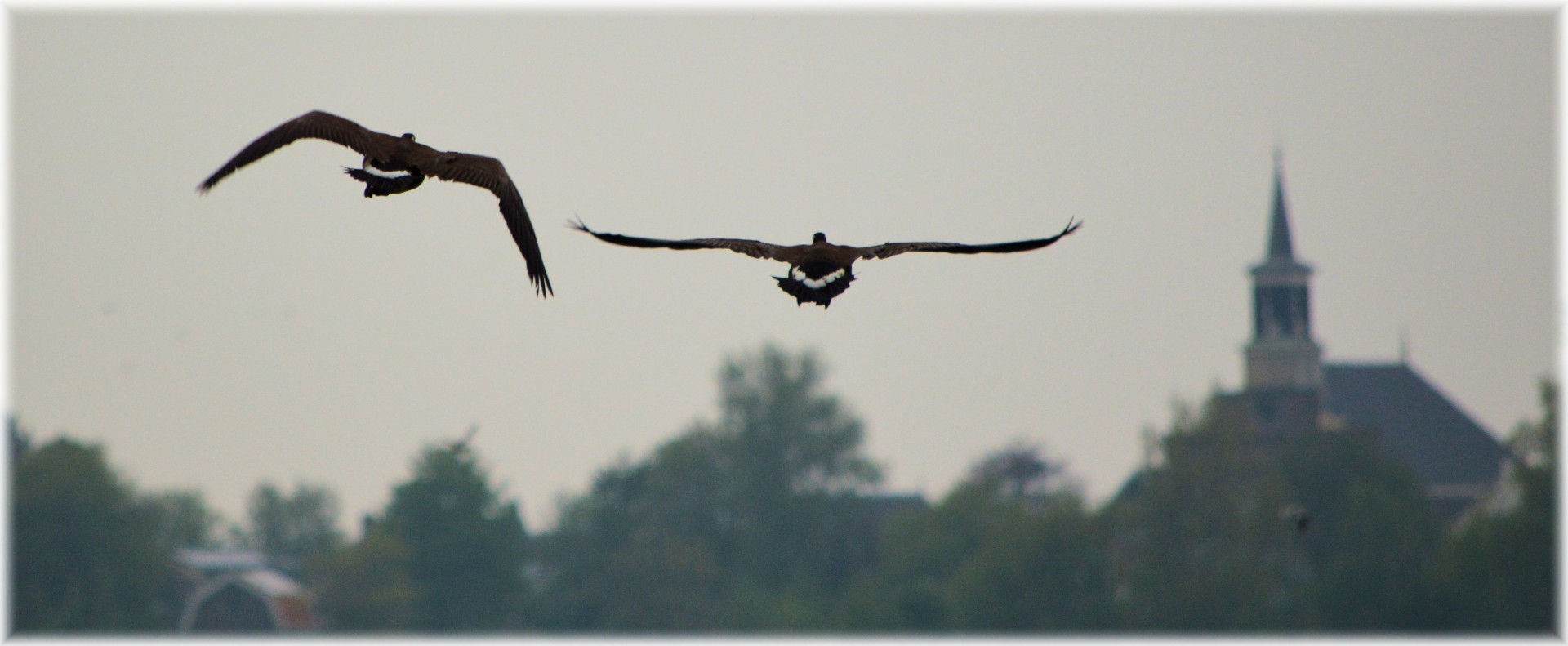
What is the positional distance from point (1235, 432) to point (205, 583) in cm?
7517

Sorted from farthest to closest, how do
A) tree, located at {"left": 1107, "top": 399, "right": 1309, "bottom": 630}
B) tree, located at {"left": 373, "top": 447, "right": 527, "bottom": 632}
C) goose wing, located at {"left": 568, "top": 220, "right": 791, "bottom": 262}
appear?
tree, located at {"left": 373, "top": 447, "right": 527, "bottom": 632}
tree, located at {"left": 1107, "top": 399, "right": 1309, "bottom": 630}
goose wing, located at {"left": 568, "top": 220, "right": 791, "bottom": 262}

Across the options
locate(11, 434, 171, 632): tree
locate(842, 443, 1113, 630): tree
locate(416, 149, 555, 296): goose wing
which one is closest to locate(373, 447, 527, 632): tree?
locate(11, 434, 171, 632): tree

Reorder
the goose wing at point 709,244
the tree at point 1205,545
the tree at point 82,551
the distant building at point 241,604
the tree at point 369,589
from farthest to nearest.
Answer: the tree at point 369,589 < the distant building at point 241,604 < the tree at point 82,551 < the tree at point 1205,545 < the goose wing at point 709,244

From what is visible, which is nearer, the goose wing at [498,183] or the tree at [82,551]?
the goose wing at [498,183]

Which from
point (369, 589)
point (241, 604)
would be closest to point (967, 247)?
point (369, 589)

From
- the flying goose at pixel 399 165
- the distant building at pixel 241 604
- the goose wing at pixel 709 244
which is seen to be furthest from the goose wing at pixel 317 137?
the distant building at pixel 241 604

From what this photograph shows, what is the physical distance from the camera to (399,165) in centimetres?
2080

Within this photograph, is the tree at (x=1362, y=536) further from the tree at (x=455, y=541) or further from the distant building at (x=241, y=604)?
the distant building at (x=241, y=604)

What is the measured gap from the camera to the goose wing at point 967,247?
19816 mm

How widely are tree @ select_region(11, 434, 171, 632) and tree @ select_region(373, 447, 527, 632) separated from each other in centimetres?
2048

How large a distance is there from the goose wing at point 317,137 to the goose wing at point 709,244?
242cm

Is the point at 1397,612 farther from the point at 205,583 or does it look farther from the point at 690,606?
the point at 205,583

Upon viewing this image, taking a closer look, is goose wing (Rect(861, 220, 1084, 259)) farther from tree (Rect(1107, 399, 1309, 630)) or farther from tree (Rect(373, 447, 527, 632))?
tree (Rect(373, 447, 527, 632))

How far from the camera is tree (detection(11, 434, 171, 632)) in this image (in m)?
162
